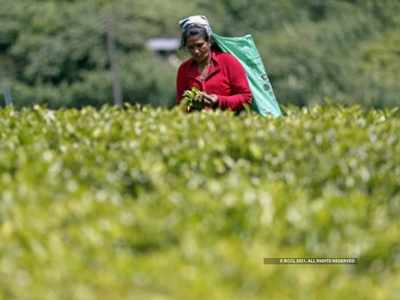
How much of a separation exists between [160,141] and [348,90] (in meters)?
66.4

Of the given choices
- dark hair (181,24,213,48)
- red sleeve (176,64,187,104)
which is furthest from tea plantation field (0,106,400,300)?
red sleeve (176,64,187,104)

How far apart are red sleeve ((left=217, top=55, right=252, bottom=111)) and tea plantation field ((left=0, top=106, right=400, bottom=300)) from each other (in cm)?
125

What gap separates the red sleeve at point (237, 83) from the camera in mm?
9617

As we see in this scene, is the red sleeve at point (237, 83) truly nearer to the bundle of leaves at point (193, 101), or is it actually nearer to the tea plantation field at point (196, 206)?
the bundle of leaves at point (193, 101)

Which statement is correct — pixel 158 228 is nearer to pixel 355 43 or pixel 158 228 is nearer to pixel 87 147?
pixel 87 147

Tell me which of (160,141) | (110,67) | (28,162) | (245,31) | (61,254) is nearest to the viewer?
(61,254)

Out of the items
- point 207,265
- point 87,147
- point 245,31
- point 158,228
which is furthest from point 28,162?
point 245,31

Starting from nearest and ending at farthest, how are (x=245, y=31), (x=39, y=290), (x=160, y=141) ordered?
1. (x=39, y=290)
2. (x=160, y=141)
3. (x=245, y=31)

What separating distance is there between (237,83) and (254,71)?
0.54 meters

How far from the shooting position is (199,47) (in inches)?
379

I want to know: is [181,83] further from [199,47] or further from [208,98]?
[208,98]

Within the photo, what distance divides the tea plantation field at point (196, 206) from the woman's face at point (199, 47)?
4.41 feet

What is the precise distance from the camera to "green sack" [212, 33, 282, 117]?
9.95 m

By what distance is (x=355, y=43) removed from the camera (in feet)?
262
